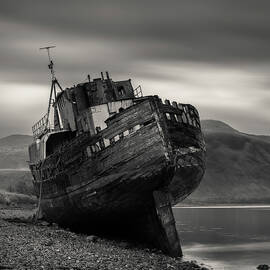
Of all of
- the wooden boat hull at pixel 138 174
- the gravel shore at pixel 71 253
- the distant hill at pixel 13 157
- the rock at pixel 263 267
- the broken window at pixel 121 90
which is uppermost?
the distant hill at pixel 13 157

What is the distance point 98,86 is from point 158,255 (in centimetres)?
1051

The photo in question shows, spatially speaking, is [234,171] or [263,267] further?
[234,171]

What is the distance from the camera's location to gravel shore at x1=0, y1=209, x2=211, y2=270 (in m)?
16.3

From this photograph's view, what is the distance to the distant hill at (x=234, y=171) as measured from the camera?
103 meters

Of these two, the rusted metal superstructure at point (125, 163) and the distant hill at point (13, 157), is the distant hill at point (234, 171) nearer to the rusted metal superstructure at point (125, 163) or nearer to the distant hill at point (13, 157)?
the distant hill at point (13, 157)

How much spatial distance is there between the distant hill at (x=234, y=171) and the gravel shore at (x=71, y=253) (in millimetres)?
75672

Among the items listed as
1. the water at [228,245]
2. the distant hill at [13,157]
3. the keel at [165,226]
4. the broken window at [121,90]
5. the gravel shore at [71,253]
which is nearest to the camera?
the gravel shore at [71,253]

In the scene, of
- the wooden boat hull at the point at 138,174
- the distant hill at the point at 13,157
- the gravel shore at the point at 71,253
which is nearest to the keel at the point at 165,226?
the wooden boat hull at the point at 138,174

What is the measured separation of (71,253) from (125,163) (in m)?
4.85

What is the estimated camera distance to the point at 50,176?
94.6ft

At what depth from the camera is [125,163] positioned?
2225cm

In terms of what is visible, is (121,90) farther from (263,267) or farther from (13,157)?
(13,157)

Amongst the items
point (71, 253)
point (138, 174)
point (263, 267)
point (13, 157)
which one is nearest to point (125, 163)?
point (138, 174)

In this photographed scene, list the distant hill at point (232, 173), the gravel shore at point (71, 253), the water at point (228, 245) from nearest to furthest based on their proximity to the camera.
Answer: the gravel shore at point (71, 253) → the water at point (228, 245) → the distant hill at point (232, 173)
